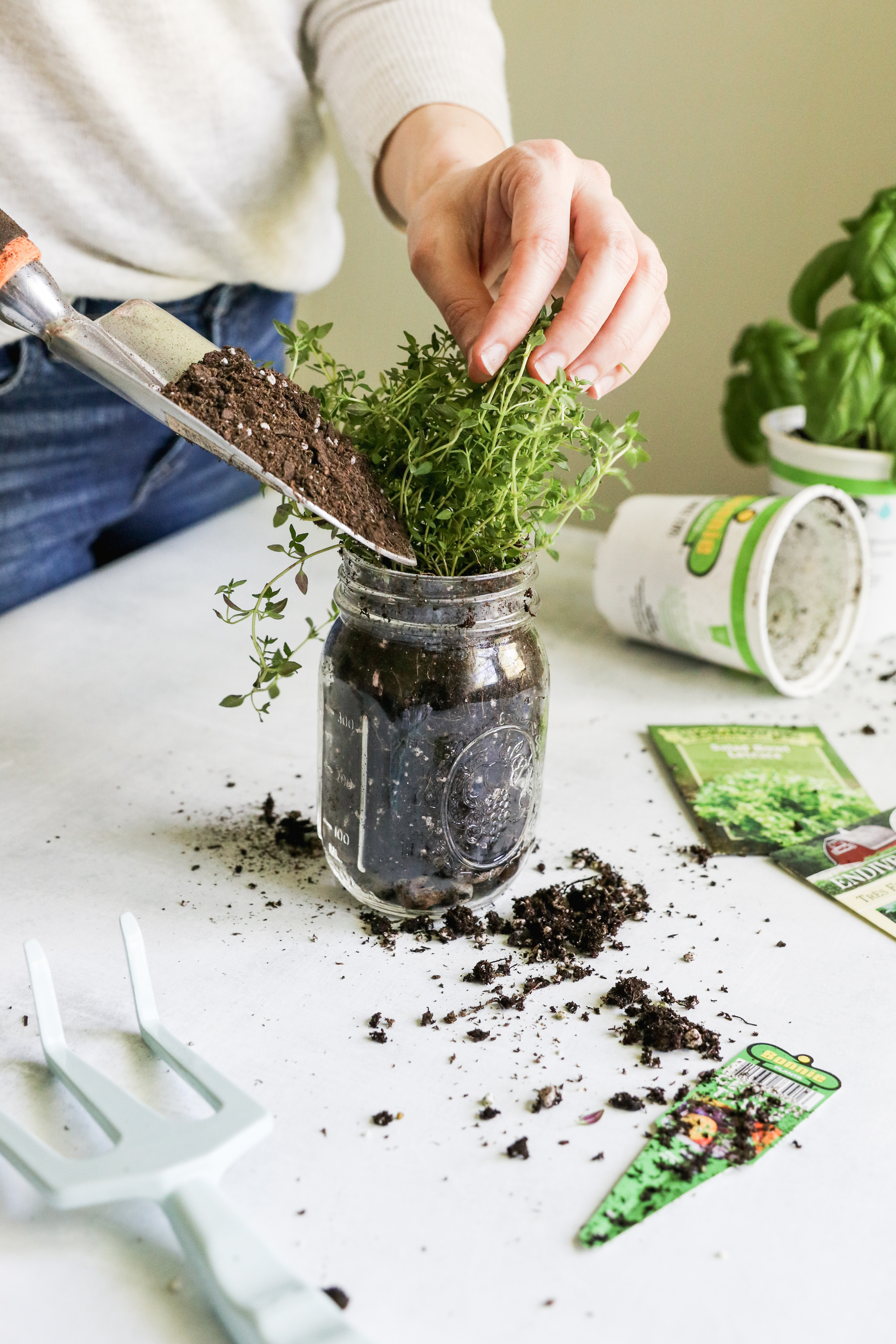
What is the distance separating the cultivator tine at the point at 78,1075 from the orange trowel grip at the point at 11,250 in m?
0.37

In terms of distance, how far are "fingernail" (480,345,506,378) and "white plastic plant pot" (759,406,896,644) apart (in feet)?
2.00

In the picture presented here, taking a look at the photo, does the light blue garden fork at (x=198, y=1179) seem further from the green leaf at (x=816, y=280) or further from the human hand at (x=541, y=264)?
the green leaf at (x=816, y=280)

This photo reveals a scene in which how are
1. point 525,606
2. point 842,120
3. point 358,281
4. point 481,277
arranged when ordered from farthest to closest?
point 358,281 → point 842,120 → point 481,277 → point 525,606

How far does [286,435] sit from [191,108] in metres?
0.63

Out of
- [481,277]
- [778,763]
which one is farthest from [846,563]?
[481,277]

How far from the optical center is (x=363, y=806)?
0.69 meters

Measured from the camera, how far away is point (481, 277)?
0.83 m

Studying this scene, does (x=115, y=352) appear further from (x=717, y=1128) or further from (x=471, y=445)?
(x=717, y=1128)

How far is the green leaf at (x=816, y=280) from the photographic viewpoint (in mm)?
1260

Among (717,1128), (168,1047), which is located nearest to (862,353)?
(717,1128)

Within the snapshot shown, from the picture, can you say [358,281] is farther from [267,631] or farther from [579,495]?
[579,495]

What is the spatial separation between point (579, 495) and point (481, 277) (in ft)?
0.77

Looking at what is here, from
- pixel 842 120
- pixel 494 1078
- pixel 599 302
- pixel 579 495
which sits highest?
pixel 842 120

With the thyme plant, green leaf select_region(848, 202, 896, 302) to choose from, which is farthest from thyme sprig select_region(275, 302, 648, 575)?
green leaf select_region(848, 202, 896, 302)
